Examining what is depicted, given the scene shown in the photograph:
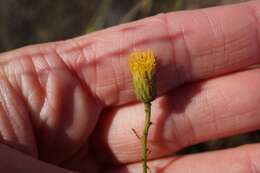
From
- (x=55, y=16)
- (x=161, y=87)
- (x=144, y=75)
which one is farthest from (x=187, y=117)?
(x=55, y=16)

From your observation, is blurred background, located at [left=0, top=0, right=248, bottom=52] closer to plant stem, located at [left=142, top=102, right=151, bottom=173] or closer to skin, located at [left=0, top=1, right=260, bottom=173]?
skin, located at [left=0, top=1, right=260, bottom=173]

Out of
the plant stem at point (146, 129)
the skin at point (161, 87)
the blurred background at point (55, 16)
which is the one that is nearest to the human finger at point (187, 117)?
the skin at point (161, 87)

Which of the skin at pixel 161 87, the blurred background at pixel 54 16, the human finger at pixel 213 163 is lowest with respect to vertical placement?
the human finger at pixel 213 163

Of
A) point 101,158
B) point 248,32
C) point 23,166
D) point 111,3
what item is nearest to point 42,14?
point 111,3

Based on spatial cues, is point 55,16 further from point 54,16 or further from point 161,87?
point 161,87

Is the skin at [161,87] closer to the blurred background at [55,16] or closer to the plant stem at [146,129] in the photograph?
the plant stem at [146,129]

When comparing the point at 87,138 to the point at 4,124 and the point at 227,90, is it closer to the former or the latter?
the point at 4,124

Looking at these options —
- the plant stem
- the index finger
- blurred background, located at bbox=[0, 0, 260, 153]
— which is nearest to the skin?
the index finger
